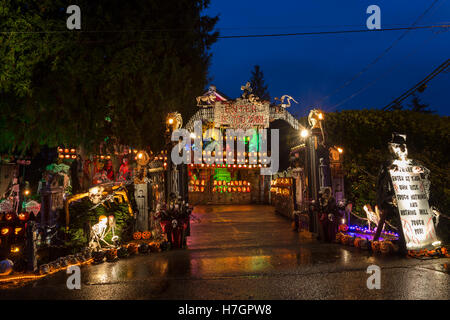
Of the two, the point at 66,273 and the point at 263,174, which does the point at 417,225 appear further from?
the point at 263,174

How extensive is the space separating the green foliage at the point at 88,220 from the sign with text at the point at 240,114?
435 cm

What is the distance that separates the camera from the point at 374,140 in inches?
537

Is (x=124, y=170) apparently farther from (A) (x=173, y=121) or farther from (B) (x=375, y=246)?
(B) (x=375, y=246)

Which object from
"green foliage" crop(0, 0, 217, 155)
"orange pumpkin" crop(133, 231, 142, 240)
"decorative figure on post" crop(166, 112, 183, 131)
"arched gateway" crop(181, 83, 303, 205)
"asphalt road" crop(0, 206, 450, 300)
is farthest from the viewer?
"arched gateway" crop(181, 83, 303, 205)

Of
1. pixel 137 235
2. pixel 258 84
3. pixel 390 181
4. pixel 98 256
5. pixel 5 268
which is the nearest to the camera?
pixel 5 268

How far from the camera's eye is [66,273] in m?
6.49

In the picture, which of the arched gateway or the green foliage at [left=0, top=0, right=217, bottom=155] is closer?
the green foliage at [left=0, top=0, right=217, bottom=155]

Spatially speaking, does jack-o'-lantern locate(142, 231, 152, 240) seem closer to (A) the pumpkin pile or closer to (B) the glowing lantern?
(B) the glowing lantern

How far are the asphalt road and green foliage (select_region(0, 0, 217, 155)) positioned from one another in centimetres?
477

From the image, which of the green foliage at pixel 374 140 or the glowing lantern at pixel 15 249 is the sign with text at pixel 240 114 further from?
the glowing lantern at pixel 15 249

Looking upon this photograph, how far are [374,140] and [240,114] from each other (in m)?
6.86

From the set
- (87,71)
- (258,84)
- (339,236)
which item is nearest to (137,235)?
(87,71)

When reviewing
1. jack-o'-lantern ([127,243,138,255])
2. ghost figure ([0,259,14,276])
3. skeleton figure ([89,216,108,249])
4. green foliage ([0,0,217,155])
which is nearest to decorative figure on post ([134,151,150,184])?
green foliage ([0,0,217,155])

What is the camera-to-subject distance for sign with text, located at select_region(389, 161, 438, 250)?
7.45 meters
